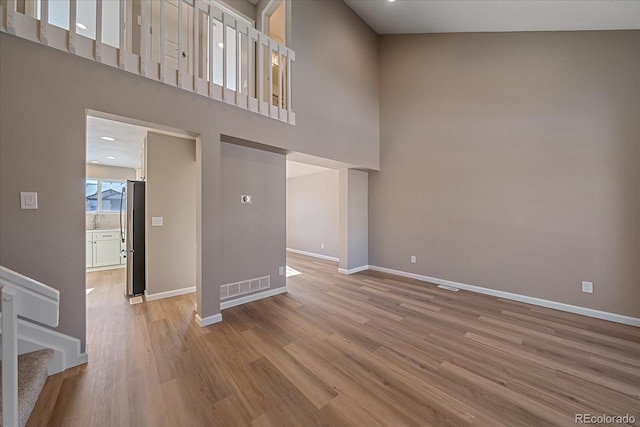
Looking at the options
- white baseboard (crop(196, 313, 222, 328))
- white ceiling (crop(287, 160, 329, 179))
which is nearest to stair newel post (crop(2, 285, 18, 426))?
white baseboard (crop(196, 313, 222, 328))

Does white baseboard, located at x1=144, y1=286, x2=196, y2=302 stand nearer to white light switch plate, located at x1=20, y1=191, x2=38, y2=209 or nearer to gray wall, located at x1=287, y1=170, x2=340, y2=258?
white light switch plate, located at x1=20, y1=191, x2=38, y2=209

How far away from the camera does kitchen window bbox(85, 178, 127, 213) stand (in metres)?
6.00

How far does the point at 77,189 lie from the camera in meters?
2.03

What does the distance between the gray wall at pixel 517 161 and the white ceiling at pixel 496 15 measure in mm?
163

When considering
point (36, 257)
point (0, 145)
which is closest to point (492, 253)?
point (36, 257)

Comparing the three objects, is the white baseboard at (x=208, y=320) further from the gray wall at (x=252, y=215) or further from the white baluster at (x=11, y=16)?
the white baluster at (x=11, y=16)

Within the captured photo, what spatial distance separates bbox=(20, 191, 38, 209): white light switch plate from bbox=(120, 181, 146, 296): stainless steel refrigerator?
6.09 feet

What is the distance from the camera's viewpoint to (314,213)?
714 centimetres

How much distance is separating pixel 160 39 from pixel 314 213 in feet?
17.3

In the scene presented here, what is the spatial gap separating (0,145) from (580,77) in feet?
20.0

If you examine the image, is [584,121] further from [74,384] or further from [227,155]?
[74,384]

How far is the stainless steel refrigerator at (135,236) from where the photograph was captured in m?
3.64

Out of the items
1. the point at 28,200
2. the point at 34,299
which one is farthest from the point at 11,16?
the point at 34,299

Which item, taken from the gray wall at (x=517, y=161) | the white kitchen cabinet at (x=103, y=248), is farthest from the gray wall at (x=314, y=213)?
the white kitchen cabinet at (x=103, y=248)
